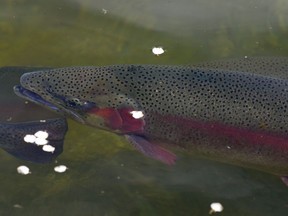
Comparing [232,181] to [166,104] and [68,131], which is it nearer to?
[166,104]

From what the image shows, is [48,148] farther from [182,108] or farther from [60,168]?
[182,108]

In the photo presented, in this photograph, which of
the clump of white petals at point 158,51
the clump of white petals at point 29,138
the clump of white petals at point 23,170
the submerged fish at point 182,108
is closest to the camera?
the submerged fish at point 182,108


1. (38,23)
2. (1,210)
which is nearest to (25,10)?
(38,23)

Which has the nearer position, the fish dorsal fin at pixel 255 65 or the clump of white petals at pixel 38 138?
the clump of white petals at pixel 38 138

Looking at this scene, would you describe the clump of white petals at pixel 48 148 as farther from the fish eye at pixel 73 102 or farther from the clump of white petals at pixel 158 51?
the clump of white petals at pixel 158 51

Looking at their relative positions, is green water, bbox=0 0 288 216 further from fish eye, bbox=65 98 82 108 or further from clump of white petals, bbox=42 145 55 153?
fish eye, bbox=65 98 82 108

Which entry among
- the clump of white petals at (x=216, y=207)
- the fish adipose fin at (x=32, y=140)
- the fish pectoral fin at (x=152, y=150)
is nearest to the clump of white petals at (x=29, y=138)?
A: the fish adipose fin at (x=32, y=140)

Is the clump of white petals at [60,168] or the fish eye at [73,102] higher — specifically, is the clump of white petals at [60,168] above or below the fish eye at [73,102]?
below
